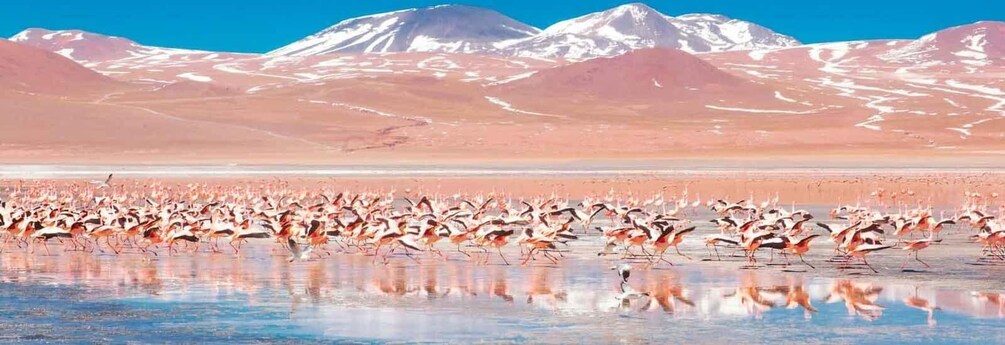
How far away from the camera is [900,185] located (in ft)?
136

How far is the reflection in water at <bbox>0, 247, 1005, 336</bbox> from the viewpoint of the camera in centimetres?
1350

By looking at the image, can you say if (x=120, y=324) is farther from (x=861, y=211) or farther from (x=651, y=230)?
(x=861, y=211)

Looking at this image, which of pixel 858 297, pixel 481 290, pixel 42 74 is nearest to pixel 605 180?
pixel 481 290

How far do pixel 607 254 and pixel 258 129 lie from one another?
80023 millimetres

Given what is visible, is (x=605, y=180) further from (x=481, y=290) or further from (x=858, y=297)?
(x=858, y=297)

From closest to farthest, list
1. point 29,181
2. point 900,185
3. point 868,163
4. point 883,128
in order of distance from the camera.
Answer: point 900,185 < point 29,181 < point 868,163 < point 883,128

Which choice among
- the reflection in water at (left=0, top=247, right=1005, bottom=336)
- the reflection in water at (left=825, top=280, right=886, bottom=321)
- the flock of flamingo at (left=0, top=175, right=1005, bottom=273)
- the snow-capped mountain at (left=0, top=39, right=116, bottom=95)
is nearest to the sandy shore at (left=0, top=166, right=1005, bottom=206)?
the flock of flamingo at (left=0, top=175, right=1005, bottom=273)

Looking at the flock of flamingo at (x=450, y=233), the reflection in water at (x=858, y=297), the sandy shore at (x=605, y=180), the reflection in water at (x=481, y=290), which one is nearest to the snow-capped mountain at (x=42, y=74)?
the sandy shore at (x=605, y=180)

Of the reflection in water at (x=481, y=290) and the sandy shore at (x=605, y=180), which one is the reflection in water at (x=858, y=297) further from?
the sandy shore at (x=605, y=180)

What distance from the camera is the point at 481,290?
15500 millimetres

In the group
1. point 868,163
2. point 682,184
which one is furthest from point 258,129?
point 682,184

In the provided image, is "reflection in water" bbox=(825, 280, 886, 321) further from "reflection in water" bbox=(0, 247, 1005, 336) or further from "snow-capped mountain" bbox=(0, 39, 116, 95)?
"snow-capped mountain" bbox=(0, 39, 116, 95)

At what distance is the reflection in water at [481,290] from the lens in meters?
13.5

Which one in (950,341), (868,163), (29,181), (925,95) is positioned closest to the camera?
(950,341)
